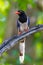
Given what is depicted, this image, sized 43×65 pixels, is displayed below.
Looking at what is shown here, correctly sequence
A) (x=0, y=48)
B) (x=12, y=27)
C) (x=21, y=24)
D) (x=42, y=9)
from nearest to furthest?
(x=0, y=48) < (x=21, y=24) < (x=42, y=9) < (x=12, y=27)

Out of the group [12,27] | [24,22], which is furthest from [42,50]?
[24,22]

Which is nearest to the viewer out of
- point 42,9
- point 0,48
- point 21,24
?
point 0,48

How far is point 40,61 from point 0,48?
2.86m

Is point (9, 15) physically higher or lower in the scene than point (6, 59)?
higher

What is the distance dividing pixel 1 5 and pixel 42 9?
81 centimetres

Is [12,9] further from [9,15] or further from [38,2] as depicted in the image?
[38,2]

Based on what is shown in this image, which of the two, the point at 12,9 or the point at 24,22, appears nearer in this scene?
the point at 24,22

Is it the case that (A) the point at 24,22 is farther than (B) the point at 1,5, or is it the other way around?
(B) the point at 1,5

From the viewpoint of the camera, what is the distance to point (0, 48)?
6.92ft

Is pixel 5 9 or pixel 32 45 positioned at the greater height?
pixel 5 9

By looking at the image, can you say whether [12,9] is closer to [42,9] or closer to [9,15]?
[9,15]

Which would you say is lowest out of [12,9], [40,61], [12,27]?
[40,61]

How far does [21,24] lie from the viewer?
10.8 feet

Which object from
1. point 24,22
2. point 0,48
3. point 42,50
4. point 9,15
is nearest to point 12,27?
point 9,15
